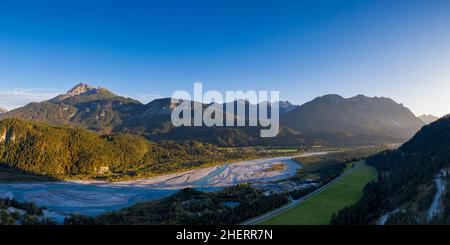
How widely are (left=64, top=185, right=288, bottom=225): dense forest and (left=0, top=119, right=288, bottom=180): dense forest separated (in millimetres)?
54085

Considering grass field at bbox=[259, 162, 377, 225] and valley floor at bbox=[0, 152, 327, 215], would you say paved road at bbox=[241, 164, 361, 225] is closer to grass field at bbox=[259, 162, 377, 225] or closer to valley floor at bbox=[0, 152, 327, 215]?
grass field at bbox=[259, 162, 377, 225]

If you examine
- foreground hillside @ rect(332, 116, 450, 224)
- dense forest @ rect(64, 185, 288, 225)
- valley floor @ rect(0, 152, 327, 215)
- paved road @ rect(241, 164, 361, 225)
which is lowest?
valley floor @ rect(0, 152, 327, 215)

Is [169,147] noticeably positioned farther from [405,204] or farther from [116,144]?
[405,204]

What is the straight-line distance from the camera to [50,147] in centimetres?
11700

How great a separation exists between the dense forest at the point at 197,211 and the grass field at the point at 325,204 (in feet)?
11.2

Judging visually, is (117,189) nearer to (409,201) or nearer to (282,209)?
(282,209)

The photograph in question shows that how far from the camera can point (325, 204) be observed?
43.0m

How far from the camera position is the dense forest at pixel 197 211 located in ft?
127

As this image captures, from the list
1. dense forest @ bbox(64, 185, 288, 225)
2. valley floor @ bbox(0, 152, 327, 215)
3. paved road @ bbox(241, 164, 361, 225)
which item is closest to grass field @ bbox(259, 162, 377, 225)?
paved road @ bbox(241, 164, 361, 225)

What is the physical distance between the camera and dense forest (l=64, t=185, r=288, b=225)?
38.7 m

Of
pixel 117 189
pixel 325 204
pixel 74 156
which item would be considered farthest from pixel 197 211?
pixel 74 156

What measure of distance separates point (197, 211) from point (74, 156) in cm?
9090

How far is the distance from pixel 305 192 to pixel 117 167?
94356 millimetres

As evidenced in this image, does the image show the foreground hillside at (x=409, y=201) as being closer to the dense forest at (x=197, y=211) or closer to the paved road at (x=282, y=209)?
the paved road at (x=282, y=209)
